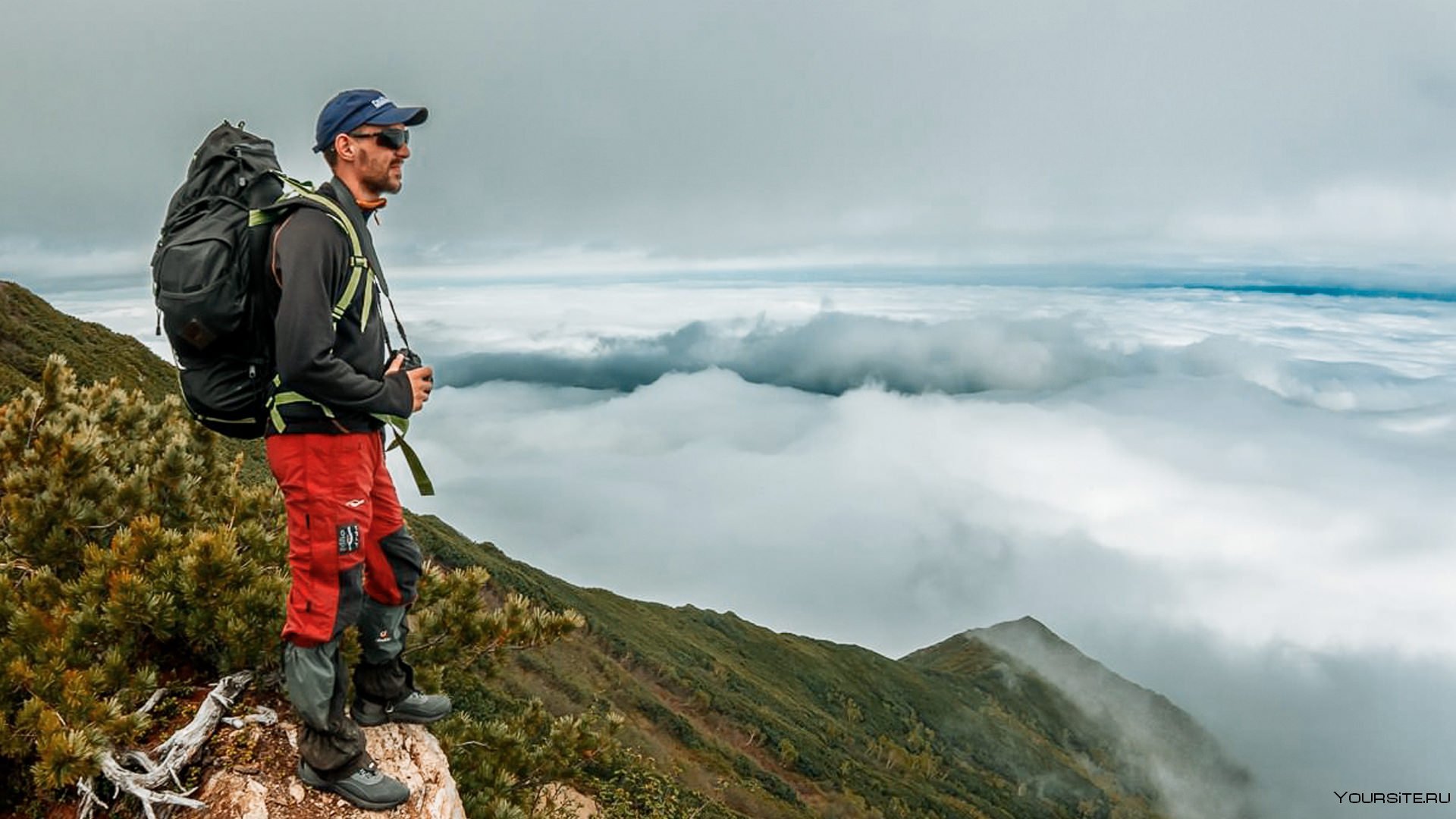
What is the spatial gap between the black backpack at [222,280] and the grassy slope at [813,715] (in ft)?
92.4

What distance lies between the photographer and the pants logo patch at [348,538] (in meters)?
4.20

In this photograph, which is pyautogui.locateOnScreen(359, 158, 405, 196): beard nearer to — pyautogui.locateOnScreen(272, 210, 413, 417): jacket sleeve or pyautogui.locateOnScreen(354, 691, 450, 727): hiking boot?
pyautogui.locateOnScreen(272, 210, 413, 417): jacket sleeve

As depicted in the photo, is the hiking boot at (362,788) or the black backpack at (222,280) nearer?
the black backpack at (222,280)

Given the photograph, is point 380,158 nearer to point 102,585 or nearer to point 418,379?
point 418,379

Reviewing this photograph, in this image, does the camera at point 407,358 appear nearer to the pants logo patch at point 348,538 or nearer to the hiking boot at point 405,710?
the pants logo patch at point 348,538

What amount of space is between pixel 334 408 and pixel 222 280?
80 centimetres

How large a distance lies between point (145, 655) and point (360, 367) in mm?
2931

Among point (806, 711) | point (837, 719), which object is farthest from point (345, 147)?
point (837, 719)

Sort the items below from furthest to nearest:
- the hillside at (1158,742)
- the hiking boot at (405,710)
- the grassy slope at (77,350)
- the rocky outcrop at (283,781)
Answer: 1. the hillside at (1158,742)
2. the grassy slope at (77,350)
3. the hiking boot at (405,710)
4. the rocky outcrop at (283,781)

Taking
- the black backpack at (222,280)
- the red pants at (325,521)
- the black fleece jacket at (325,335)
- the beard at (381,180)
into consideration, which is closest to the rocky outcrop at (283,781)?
the red pants at (325,521)

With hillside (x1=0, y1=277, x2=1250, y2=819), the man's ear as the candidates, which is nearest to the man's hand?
the man's ear

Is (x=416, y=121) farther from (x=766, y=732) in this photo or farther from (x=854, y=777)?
(x=854, y=777)

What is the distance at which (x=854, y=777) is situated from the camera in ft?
246

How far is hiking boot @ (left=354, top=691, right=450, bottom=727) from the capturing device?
17.3ft
